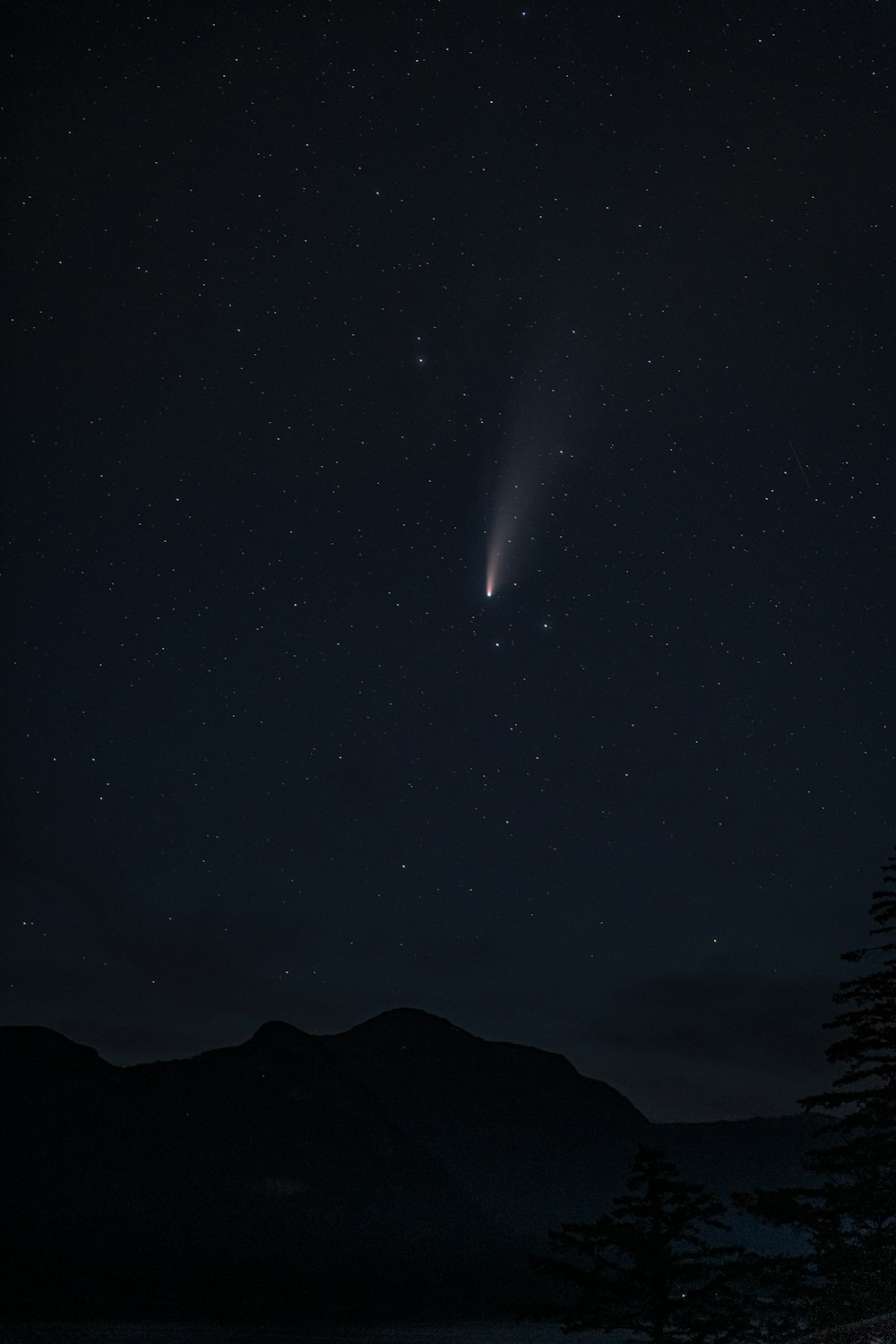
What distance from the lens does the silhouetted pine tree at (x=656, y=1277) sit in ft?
75.8

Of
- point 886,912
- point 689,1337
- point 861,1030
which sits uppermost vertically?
point 886,912

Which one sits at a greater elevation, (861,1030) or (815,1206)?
(861,1030)

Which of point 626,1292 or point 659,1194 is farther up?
point 659,1194

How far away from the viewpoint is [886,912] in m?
21.5

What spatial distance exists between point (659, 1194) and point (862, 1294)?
15.6 ft

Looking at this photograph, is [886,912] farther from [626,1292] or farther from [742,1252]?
[626,1292]

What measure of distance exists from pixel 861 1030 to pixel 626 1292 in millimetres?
8262

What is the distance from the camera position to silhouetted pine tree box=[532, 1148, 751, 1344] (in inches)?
910

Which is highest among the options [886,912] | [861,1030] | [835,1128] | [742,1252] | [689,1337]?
[886,912]

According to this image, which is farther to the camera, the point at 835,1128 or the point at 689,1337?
the point at 689,1337

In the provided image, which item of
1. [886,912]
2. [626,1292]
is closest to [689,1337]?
[626,1292]

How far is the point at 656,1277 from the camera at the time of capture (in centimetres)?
2395

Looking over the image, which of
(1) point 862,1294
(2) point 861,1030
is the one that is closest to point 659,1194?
(1) point 862,1294

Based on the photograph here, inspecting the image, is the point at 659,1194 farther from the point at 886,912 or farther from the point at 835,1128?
the point at 886,912
